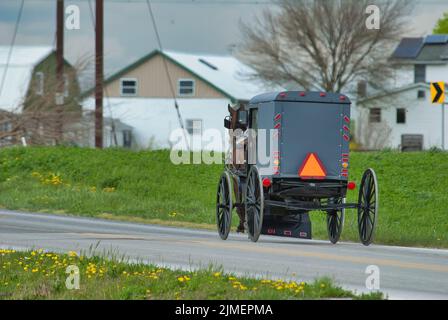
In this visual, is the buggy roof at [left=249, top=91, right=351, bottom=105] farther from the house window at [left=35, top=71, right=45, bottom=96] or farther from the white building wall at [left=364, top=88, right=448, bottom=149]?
the white building wall at [left=364, top=88, right=448, bottom=149]

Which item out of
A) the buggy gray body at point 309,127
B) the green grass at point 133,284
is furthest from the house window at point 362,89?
the green grass at point 133,284

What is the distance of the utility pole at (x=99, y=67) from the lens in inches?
1651

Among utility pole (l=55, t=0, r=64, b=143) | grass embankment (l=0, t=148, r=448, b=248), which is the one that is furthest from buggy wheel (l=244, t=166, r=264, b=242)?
utility pole (l=55, t=0, r=64, b=143)

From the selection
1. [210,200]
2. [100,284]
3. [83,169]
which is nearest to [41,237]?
[100,284]

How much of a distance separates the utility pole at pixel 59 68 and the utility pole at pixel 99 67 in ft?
4.78

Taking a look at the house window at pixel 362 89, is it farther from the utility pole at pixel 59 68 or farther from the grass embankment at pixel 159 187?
the grass embankment at pixel 159 187

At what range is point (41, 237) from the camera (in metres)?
20.8

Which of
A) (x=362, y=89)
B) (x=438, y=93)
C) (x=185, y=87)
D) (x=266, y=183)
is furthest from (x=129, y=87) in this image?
(x=266, y=183)

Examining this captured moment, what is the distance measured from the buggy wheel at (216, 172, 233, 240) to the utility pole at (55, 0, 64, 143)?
23.4m

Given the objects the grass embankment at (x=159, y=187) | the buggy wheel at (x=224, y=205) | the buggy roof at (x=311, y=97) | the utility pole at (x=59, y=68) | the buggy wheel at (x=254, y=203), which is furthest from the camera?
the utility pole at (x=59, y=68)

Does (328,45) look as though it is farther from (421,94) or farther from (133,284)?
(133,284)

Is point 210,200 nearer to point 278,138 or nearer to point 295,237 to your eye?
point 295,237

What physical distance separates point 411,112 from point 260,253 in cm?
6632
